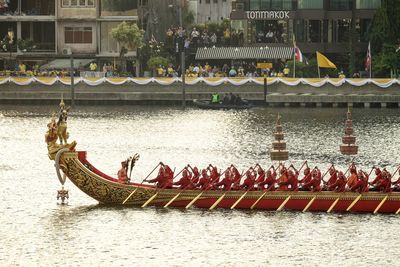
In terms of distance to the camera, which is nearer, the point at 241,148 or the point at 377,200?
the point at 377,200

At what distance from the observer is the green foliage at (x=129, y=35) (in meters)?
142

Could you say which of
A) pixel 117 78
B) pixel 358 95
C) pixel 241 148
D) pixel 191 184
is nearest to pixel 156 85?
pixel 117 78

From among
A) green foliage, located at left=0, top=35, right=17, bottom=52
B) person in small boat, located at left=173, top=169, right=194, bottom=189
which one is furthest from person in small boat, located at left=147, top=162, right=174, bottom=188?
green foliage, located at left=0, top=35, right=17, bottom=52

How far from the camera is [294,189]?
251 feet

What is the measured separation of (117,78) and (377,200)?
62.2 m

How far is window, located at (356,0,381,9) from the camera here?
143 meters

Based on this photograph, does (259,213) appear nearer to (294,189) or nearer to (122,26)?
(294,189)

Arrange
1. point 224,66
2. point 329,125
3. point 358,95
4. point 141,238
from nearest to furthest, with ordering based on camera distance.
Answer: point 141,238, point 329,125, point 358,95, point 224,66

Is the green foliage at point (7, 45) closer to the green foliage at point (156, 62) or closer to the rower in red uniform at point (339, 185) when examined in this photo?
the green foliage at point (156, 62)

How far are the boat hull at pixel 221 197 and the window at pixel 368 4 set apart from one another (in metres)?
67.7

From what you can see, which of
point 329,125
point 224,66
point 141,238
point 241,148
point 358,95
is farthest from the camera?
point 224,66

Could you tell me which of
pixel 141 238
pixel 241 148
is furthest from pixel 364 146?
pixel 141 238

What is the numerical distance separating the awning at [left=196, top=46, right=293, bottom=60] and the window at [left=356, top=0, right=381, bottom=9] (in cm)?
682

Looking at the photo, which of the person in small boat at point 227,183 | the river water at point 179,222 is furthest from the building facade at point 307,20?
the person in small boat at point 227,183
